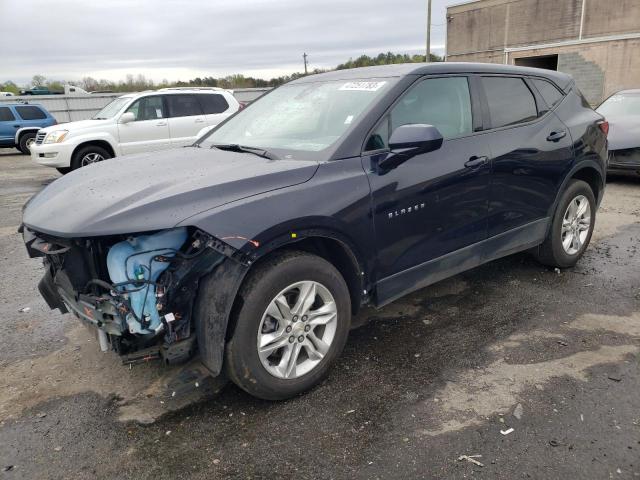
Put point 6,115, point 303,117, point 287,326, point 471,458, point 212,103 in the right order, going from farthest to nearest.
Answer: point 6,115 < point 212,103 < point 303,117 < point 287,326 < point 471,458

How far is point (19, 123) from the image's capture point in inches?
723

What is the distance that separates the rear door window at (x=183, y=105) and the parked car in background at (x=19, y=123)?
9479 mm

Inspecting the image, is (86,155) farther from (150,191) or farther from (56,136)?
(150,191)

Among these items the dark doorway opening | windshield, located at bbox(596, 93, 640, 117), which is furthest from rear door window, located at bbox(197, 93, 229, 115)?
the dark doorway opening

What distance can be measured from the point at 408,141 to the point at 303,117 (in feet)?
3.00

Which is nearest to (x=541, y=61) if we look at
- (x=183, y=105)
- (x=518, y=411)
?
(x=183, y=105)

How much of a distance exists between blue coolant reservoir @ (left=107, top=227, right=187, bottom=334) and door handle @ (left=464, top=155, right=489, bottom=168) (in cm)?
206

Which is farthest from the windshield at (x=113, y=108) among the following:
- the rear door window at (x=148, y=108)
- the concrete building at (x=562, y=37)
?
the concrete building at (x=562, y=37)

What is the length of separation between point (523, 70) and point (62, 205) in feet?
12.2

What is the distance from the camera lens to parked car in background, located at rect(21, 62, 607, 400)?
252 centimetres

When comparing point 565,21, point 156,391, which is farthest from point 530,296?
point 565,21

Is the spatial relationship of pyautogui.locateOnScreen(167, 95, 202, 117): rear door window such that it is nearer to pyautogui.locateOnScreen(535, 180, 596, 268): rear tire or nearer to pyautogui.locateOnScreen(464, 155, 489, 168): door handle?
pyautogui.locateOnScreen(535, 180, 596, 268): rear tire

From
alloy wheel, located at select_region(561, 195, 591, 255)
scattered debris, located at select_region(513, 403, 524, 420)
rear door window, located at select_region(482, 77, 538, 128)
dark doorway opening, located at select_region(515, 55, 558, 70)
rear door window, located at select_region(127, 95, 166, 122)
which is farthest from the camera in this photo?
dark doorway opening, located at select_region(515, 55, 558, 70)

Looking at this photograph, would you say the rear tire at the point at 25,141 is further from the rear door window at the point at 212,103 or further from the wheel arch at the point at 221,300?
the wheel arch at the point at 221,300
